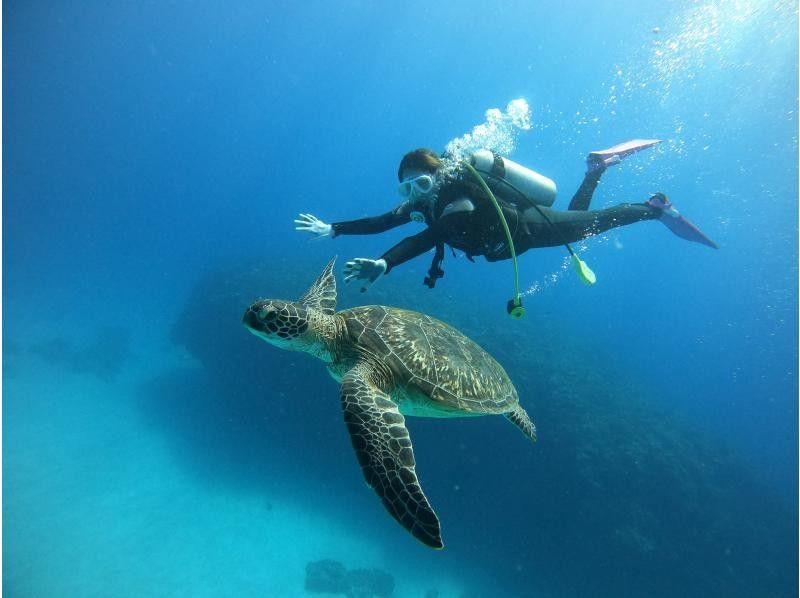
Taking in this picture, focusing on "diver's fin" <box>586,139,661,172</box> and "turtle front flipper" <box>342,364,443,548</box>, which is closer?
"turtle front flipper" <box>342,364,443,548</box>

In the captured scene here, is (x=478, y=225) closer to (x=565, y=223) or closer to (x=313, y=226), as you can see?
(x=565, y=223)

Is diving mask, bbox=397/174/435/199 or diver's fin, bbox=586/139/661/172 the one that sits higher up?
diver's fin, bbox=586/139/661/172

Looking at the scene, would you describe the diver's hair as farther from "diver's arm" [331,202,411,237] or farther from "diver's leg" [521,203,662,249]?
"diver's leg" [521,203,662,249]

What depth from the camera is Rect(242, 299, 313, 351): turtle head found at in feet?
10.7

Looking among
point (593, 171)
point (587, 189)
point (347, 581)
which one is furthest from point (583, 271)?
point (347, 581)

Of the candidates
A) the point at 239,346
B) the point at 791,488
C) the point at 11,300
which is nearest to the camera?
the point at 239,346

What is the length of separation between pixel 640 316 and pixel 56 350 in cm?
7695

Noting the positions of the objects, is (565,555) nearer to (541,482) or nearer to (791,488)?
(541,482)

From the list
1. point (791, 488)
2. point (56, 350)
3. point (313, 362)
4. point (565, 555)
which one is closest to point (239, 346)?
point (313, 362)

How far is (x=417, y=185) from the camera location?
4254 millimetres

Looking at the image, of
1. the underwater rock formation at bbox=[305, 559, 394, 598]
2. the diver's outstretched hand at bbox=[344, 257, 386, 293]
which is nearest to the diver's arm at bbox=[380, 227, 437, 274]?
the diver's outstretched hand at bbox=[344, 257, 386, 293]

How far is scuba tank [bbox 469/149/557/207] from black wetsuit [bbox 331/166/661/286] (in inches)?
5.7

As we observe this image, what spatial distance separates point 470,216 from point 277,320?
2.55 meters

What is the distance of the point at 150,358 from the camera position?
61.6 feet
